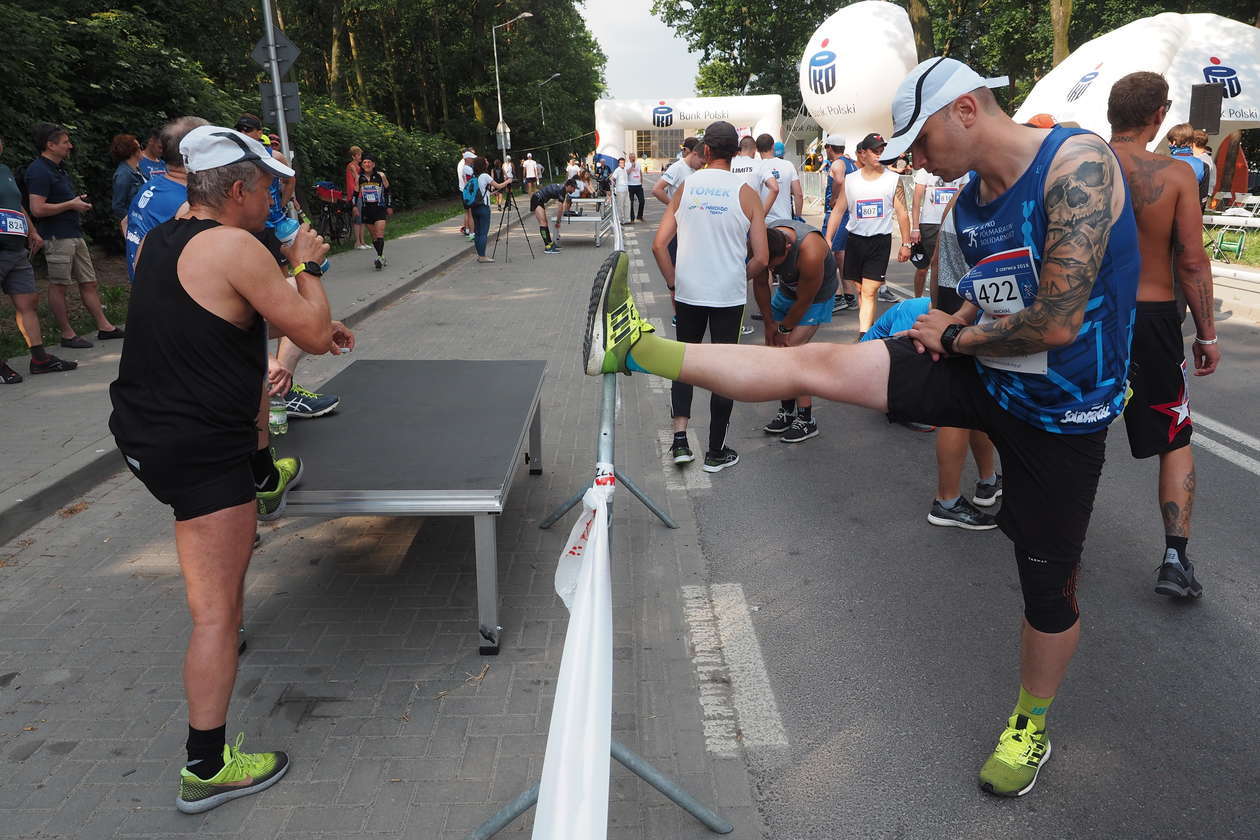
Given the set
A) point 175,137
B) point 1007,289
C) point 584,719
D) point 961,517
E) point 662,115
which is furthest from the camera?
point 662,115

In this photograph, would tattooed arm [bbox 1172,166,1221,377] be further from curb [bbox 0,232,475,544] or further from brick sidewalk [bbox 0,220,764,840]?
curb [bbox 0,232,475,544]

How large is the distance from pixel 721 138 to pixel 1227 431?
4.05m

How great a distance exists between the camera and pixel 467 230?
2123 cm

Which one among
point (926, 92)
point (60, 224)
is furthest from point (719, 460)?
point (60, 224)

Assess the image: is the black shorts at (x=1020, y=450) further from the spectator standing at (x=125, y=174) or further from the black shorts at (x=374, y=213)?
the black shorts at (x=374, y=213)

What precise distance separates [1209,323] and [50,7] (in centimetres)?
1691

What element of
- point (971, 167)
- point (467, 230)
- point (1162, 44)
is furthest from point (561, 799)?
point (467, 230)

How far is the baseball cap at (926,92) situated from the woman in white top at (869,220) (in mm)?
5724

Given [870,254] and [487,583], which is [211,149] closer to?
[487,583]

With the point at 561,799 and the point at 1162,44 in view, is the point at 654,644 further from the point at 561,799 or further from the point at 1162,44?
the point at 1162,44

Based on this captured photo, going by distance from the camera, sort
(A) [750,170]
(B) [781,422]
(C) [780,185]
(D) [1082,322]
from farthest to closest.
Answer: (C) [780,185] < (A) [750,170] < (B) [781,422] < (D) [1082,322]

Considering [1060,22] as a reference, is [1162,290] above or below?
below

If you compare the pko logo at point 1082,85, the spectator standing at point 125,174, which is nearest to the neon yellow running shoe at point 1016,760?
the spectator standing at point 125,174

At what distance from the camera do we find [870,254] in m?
8.20
